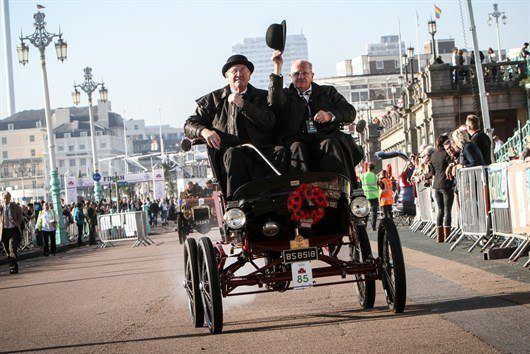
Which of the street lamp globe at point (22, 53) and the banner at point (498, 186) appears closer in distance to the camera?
the banner at point (498, 186)

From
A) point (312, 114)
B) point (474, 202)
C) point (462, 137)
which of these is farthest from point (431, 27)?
point (312, 114)

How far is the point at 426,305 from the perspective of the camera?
9.76 m

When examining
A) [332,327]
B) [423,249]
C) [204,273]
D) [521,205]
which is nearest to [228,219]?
[204,273]

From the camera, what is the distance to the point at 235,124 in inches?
374

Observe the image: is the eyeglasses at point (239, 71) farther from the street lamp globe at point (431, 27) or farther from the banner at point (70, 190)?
the banner at point (70, 190)

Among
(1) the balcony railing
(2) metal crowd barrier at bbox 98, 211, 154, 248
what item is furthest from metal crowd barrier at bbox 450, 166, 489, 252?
(1) the balcony railing

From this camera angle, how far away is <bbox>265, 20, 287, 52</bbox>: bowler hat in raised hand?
884 cm

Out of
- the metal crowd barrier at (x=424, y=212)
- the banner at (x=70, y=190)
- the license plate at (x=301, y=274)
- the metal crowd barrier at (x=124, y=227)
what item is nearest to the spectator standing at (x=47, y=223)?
the metal crowd barrier at (x=124, y=227)

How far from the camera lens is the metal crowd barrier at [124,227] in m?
37.9

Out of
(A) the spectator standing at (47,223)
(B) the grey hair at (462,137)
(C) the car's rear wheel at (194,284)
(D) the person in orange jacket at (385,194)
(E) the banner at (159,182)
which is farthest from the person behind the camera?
(E) the banner at (159,182)

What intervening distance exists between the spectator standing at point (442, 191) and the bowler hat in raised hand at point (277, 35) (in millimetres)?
11163

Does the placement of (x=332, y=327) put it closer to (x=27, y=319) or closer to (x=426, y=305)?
(x=426, y=305)

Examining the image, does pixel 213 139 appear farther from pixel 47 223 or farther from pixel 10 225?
pixel 47 223

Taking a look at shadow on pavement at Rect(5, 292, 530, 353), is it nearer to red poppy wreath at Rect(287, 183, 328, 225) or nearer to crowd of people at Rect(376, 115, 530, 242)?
red poppy wreath at Rect(287, 183, 328, 225)
